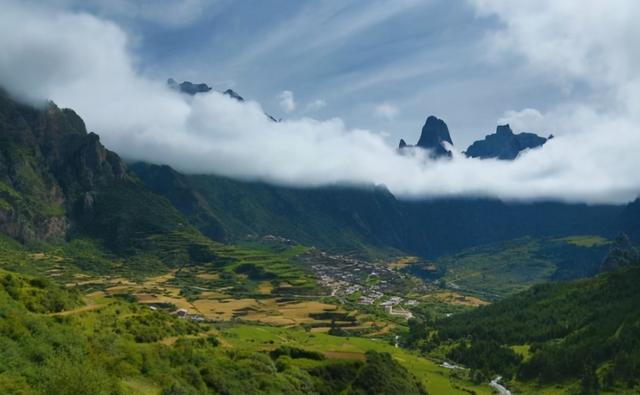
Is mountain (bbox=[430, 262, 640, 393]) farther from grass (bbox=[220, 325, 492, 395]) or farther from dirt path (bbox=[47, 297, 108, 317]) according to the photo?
dirt path (bbox=[47, 297, 108, 317])

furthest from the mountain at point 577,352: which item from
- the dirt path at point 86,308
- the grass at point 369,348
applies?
the dirt path at point 86,308

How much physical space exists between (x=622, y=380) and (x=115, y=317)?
135m

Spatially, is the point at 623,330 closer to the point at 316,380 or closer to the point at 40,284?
the point at 316,380

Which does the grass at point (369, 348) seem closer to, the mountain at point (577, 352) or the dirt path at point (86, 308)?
the mountain at point (577, 352)

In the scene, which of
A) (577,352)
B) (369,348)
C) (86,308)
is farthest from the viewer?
(577,352)

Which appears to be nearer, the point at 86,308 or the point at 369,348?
the point at 86,308

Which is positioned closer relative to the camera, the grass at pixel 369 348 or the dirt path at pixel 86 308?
the dirt path at pixel 86 308

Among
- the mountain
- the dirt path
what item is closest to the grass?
the mountain

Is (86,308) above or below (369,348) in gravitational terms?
above

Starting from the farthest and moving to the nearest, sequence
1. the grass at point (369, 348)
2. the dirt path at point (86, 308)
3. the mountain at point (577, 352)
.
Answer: the mountain at point (577, 352), the grass at point (369, 348), the dirt path at point (86, 308)

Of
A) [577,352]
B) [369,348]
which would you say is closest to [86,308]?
[369,348]

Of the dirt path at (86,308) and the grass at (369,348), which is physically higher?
the dirt path at (86,308)

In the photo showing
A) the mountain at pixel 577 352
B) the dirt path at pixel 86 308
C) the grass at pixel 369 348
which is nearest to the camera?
the dirt path at pixel 86 308

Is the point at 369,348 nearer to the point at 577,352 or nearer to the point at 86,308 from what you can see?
the point at 577,352
